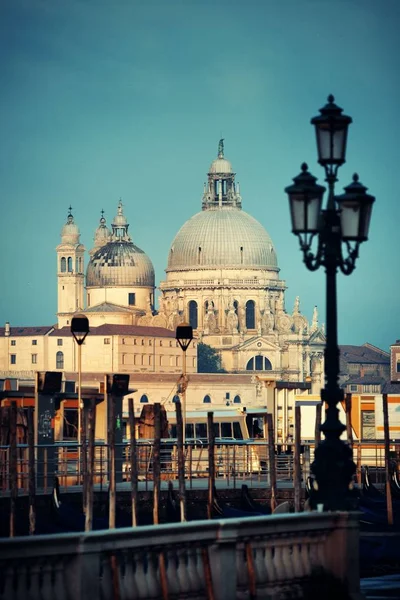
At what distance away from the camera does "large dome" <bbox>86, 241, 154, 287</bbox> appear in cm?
17675

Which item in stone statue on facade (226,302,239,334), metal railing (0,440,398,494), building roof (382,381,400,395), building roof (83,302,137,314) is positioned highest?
building roof (83,302,137,314)

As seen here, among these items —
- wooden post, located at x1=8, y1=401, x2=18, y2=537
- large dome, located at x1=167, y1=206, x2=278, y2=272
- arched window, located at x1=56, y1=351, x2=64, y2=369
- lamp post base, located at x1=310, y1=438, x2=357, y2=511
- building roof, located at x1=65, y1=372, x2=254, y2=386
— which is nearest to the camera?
lamp post base, located at x1=310, y1=438, x2=357, y2=511

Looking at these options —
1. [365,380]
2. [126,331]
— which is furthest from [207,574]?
[365,380]

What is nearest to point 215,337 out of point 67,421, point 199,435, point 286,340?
point 286,340

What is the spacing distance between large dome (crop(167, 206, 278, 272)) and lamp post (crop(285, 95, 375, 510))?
159985 millimetres

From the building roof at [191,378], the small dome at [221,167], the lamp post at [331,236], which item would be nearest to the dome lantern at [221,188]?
the small dome at [221,167]

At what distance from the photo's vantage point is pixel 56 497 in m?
29.7

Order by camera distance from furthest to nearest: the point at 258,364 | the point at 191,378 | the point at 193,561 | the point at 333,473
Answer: the point at 258,364 < the point at 191,378 < the point at 333,473 < the point at 193,561

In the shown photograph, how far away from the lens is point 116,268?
17675cm

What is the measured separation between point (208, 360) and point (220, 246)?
14.6 metres

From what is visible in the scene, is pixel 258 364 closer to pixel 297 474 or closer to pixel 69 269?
pixel 69 269

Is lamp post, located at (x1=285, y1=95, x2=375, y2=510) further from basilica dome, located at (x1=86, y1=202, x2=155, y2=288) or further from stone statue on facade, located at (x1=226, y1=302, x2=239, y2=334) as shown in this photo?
basilica dome, located at (x1=86, y1=202, x2=155, y2=288)

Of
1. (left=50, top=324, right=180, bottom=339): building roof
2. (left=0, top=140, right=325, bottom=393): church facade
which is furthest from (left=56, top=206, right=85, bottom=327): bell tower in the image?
(left=50, top=324, right=180, bottom=339): building roof

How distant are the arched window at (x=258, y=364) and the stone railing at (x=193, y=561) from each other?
15150 cm
